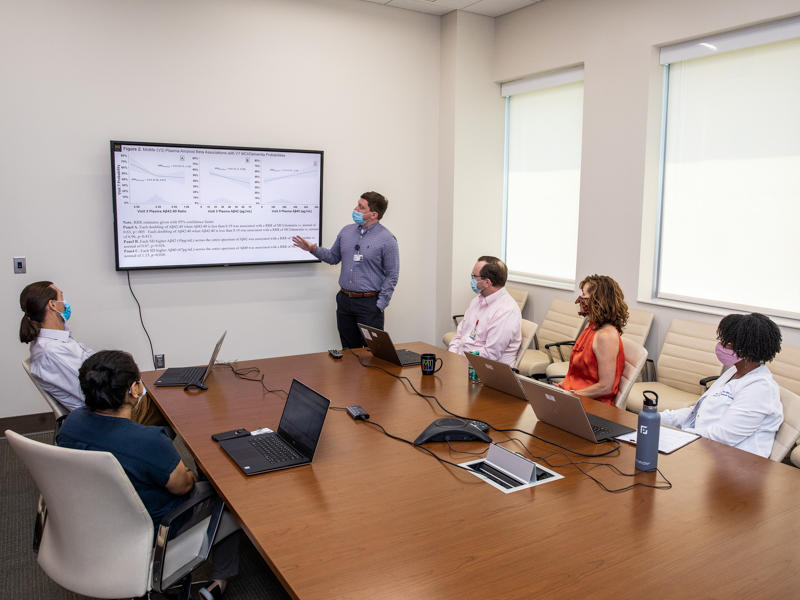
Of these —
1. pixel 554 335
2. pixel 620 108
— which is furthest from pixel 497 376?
pixel 620 108

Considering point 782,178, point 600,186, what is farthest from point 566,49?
point 782,178

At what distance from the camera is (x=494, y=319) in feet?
12.1

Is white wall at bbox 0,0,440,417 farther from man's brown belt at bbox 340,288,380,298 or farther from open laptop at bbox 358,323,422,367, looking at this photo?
open laptop at bbox 358,323,422,367

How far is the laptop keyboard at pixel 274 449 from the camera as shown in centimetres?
216

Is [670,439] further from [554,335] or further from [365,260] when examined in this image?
[365,260]

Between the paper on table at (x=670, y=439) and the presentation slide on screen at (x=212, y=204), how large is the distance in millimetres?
3568

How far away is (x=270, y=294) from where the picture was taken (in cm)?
529

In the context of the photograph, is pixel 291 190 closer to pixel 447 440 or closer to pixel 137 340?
pixel 137 340

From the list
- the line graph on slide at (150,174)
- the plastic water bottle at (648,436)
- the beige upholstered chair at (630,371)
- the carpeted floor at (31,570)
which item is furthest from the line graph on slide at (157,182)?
the plastic water bottle at (648,436)

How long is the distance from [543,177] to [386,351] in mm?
3027

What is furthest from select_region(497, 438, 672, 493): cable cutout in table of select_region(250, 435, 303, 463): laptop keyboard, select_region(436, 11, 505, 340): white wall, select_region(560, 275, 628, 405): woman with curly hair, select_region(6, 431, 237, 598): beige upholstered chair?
select_region(436, 11, 505, 340): white wall

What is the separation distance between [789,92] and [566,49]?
1859 mm

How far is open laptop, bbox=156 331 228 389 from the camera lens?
10.3 ft

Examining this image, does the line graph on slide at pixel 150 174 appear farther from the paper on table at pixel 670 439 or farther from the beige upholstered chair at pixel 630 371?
the paper on table at pixel 670 439
